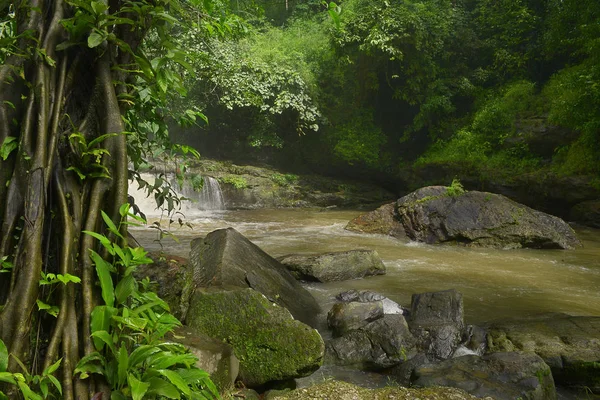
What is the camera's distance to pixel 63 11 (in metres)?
2.21

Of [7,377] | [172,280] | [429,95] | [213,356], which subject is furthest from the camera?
[429,95]

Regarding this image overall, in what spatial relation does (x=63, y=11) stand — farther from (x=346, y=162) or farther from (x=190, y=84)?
(x=346, y=162)

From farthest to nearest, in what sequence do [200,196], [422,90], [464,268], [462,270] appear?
1. [422,90]
2. [200,196]
3. [464,268]
4. [462,270]

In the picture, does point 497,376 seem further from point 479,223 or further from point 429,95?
point 429,95

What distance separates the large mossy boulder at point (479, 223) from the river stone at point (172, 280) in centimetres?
845

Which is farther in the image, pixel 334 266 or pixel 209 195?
pixel 209 195

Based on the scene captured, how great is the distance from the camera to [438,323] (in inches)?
221

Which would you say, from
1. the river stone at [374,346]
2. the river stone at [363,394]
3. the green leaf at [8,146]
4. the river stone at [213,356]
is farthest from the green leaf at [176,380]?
the river stone at [374,346]

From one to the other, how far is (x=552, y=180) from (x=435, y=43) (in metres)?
6.84

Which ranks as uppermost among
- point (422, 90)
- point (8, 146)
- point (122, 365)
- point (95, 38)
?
point (422, 90)

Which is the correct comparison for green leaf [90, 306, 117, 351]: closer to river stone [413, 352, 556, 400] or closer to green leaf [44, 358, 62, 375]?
green leaf [44, 358, 62, 375]

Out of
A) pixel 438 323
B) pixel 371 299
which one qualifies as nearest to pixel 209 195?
A: pixel 371 299

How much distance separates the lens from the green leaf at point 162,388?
178 centimetres

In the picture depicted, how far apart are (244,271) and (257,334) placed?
1.50m
